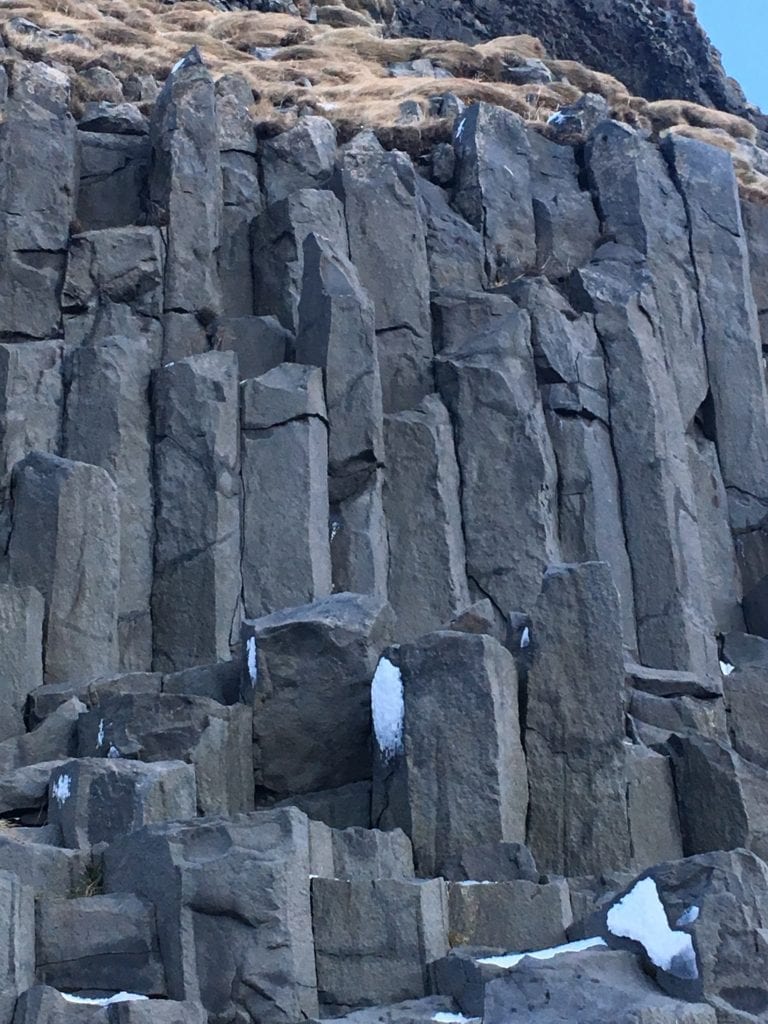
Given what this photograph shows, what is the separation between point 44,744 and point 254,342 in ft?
28.6

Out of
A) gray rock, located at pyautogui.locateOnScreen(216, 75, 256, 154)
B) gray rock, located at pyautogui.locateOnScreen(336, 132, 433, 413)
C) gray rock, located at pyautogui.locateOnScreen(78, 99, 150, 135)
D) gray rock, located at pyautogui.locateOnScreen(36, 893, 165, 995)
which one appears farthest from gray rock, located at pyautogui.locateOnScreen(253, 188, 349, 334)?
gray rock, located at pyautogui.locateOnScreen(36, 893, 165, 995)

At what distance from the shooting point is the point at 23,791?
14.2 m

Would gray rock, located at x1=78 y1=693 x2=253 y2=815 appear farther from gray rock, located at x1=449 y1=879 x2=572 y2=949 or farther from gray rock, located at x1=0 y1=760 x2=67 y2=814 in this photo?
gray rock, located at x1=449 y1=879 x2=572 y2=949

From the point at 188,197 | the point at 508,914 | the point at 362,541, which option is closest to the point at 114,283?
the point at 188,197

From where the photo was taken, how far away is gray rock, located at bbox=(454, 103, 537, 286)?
1019 inches

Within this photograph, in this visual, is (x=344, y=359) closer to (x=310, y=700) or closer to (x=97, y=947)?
(x=310, y=700)

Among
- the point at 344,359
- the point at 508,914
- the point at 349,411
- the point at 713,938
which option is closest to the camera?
the point at 713,938

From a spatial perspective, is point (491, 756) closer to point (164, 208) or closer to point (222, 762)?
point (222, 762)

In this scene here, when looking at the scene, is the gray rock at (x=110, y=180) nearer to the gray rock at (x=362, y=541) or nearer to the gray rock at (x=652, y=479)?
the gray rock at (x=362, y=541)

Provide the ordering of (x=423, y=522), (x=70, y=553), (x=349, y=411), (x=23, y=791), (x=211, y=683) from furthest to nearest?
1. (x=349, y=411)
2. (x=423, y=522)
3. (x=70, y=553)
4. (x=211, y=683)
5. (x=23, y=791)

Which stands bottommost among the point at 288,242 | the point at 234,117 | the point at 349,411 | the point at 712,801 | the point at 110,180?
the point at 712,801

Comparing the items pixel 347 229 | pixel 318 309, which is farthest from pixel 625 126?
pixel 318 309

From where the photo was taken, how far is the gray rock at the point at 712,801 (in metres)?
15.6

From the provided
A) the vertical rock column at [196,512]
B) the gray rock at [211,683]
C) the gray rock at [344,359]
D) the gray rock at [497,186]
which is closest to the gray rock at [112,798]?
the gray rock at [211,683]
